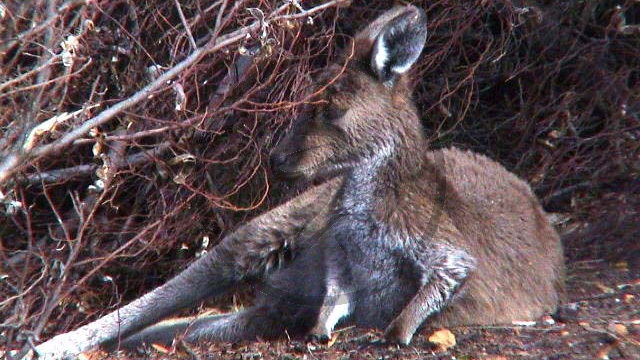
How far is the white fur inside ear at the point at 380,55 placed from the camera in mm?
4781

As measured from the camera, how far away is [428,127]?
6895mm

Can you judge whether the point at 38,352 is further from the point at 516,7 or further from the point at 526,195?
the point at 516,7

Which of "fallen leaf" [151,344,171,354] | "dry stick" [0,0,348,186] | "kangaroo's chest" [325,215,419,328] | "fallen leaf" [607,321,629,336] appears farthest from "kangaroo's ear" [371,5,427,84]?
"fallen leaf" [151,344,171,354]

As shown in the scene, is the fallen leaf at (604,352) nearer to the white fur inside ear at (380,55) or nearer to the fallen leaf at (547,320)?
the fallen leaf at (547,320)

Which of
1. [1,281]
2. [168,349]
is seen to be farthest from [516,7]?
[1,281]

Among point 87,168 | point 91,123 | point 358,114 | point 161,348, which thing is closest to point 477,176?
point 358,114

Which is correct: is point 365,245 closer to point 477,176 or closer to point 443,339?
point 443,339

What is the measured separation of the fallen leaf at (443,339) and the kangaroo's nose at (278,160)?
1.11 metres

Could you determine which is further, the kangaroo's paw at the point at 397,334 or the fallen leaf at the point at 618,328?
the fallen leaf at the point at 618,328

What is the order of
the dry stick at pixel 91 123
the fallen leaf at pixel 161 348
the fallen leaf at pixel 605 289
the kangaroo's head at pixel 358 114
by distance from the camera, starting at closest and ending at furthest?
1. the dry stick at pixel 91 123
2. the kangaroo's head at pixel 358 114
3. the fallen leaf at pixel 161 348
4. the fallen leaf at pixel 605 289

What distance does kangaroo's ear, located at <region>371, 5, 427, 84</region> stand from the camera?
4.71 meters

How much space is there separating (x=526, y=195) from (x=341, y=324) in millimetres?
1472

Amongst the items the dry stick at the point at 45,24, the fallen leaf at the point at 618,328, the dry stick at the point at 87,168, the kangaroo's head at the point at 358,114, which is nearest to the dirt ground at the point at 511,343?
the fallen leaf at the point at 618,328

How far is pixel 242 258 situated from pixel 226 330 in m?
0.43
